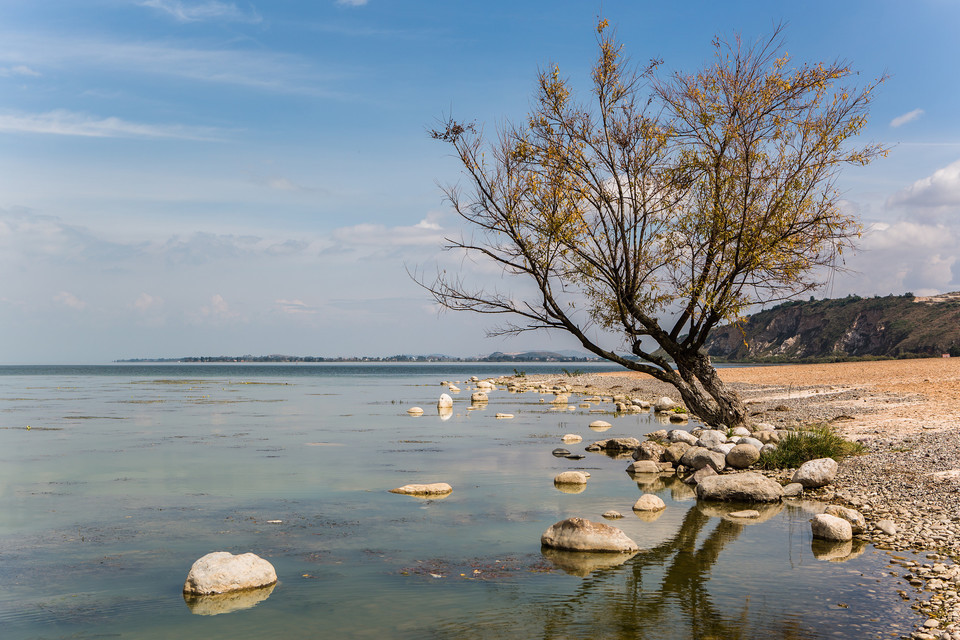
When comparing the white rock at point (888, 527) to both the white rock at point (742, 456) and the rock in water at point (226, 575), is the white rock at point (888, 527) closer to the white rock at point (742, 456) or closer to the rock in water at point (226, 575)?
the white rock at point (742, 456)

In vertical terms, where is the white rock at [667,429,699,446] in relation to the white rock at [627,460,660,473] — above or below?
above

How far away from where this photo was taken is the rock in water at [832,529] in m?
10.4

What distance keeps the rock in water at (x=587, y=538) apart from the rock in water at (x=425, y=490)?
4.24 meters

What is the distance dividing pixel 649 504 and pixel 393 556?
525 centimetres

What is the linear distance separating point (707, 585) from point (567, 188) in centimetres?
1339

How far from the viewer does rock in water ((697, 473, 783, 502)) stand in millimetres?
13453

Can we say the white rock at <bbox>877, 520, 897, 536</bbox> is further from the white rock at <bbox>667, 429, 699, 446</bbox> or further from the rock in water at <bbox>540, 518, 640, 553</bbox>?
the white rock at <bbox>667, 429, 699, 446</bbox>

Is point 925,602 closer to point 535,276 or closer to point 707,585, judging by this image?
point 707,585

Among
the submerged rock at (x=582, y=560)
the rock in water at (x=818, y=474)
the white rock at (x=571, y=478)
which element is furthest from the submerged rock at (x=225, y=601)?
the rock in water at (x=818, y=474)

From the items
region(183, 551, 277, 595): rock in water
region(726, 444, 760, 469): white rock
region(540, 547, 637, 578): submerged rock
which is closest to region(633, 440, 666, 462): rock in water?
region(726, 444, 760, 469): white rock

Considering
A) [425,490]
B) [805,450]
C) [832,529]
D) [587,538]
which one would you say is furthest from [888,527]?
[425,490]

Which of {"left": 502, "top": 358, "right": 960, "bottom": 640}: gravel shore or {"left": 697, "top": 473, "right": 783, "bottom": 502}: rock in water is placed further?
{"left": 697, "top": 473, "right": 783, "bottom": 502}: rock in water

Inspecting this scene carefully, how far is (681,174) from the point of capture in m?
19.9

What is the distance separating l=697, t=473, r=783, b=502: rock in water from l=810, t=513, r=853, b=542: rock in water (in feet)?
8.47
